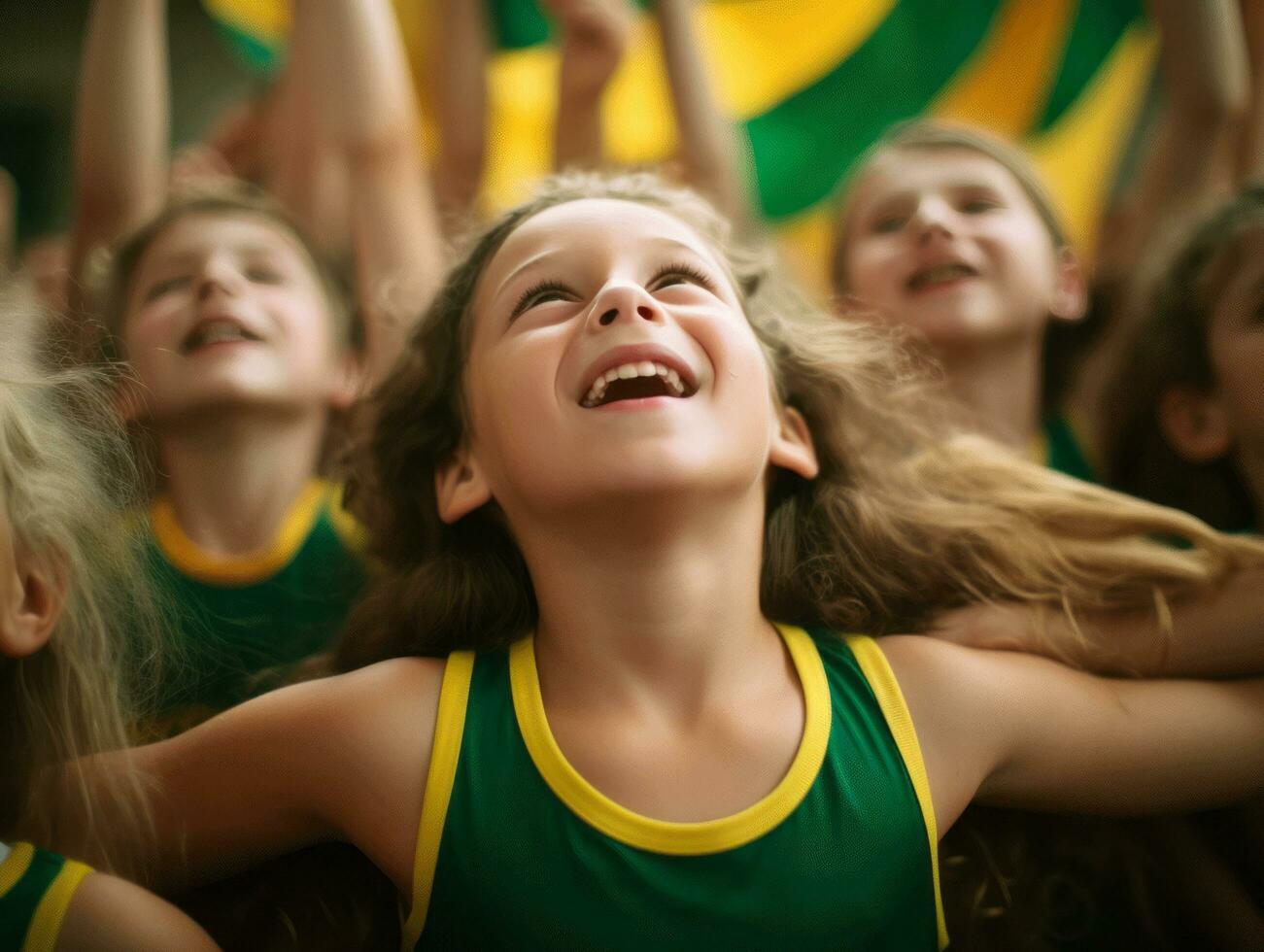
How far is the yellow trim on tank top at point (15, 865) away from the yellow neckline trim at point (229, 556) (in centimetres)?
46

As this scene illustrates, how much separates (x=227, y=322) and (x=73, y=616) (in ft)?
1.43

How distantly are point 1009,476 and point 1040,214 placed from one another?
0.55 meters

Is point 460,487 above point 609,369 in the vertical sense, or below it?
below

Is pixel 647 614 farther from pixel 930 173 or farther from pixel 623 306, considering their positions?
pixel 930 173

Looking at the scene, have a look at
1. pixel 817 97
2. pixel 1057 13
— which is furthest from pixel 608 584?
pixel 1057 13

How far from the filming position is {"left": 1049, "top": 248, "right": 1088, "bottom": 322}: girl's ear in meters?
1.47

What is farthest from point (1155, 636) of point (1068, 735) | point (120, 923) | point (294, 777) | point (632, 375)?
point (120, 923)

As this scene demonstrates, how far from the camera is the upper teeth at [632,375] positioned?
84cm

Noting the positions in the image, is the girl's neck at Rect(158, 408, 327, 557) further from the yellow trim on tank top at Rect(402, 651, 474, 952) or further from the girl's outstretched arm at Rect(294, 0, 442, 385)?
the yellow trim on tank top at Rect(402, 651, 474, 952)

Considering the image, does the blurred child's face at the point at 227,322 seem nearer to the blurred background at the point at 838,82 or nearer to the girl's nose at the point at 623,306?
the girl's nose at the point at 623,306

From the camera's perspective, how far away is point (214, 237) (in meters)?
1.26

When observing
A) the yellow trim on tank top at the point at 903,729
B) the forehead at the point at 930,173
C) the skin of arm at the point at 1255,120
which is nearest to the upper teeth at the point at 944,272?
the forehead at the point at 930,173

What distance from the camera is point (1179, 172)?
1508mm

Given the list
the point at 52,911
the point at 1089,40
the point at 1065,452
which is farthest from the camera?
the point at 1089,40
